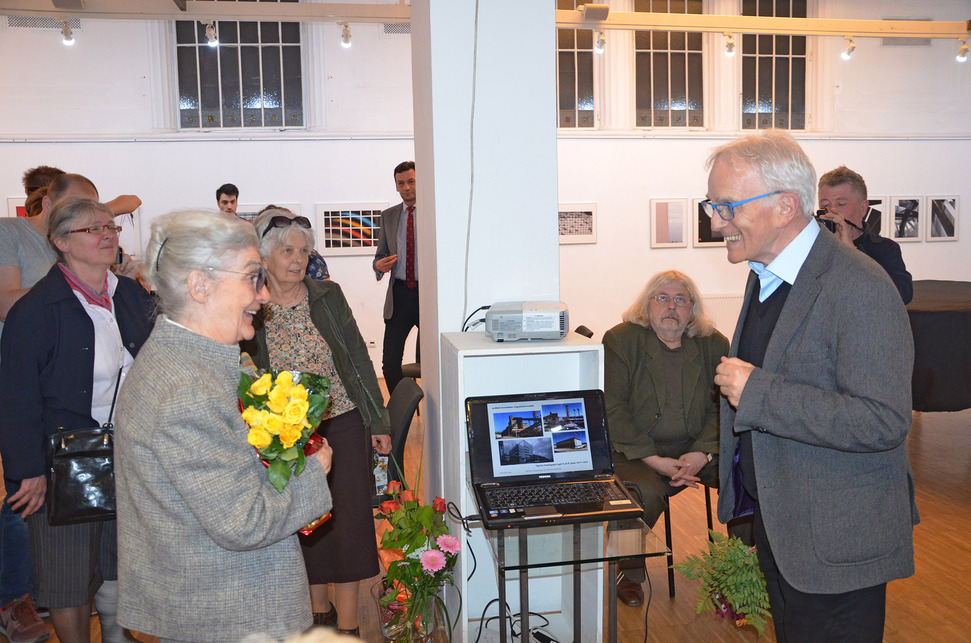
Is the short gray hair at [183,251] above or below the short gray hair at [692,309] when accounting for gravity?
above

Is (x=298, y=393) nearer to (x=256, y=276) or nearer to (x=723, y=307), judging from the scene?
(x=256, y=276)

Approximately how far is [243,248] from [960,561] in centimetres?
372

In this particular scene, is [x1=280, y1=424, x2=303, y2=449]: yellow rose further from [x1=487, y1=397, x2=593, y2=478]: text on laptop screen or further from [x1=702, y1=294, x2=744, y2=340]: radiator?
[x1=702, y1=294, x2=744, y2=340]: radiator

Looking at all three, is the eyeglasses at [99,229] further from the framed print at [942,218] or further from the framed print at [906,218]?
the framed print at [942,218]

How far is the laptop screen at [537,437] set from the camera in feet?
8.20

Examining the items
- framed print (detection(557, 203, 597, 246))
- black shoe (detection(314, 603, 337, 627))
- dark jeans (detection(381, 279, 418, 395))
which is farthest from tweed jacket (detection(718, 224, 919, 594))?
framed print (detection(557, 203, 597, 246))

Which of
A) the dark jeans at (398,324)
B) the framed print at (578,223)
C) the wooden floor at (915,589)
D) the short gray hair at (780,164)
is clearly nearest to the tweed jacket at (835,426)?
the short gray hair at (780,164)

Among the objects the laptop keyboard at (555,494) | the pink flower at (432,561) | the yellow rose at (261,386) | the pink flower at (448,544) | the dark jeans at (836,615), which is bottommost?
the pink flower at (432,561)

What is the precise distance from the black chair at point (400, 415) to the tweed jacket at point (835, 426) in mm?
1583

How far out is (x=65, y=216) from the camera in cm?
265

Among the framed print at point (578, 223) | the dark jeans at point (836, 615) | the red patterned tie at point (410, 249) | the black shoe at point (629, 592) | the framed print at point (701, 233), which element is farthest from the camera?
the framed print at point (701, 233)

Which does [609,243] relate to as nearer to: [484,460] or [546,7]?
[546,7]

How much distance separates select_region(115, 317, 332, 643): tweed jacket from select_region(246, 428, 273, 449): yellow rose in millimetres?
25

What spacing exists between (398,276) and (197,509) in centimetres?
447
